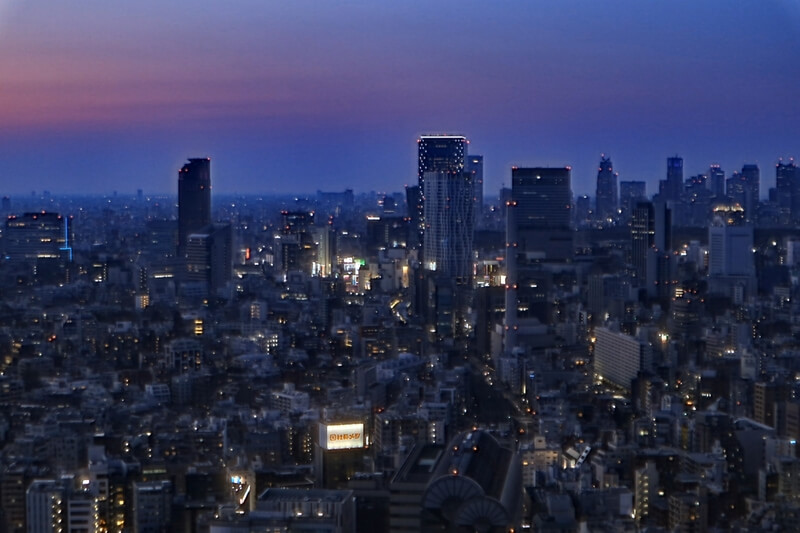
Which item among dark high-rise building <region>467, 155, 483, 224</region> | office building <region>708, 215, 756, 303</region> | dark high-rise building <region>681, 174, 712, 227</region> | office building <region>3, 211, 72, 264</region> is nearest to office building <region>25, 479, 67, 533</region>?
office building <region>3, 211, 72, 264</region>

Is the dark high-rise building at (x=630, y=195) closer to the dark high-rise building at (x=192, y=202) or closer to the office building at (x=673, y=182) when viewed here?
the office building at (x=673, y=182)

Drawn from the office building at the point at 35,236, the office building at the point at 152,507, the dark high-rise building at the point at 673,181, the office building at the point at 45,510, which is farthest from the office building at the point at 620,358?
the office building at the point at 35,236

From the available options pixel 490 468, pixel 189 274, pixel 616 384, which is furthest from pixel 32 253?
pixel 490 468

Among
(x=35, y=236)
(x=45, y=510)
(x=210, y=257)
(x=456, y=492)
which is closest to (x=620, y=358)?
(x=456, y=492)

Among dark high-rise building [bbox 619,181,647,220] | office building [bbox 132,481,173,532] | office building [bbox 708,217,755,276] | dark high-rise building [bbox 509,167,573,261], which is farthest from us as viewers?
dark high-rise building [bbox 509,167,573,261]

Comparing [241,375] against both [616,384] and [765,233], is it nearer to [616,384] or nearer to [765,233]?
[616,384]

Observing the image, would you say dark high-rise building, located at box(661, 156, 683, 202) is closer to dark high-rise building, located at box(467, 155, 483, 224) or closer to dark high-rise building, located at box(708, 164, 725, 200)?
dark high-rise building, located at box(708, 164, 725, 200)

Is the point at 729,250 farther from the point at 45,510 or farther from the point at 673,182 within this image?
the point at 45,510
